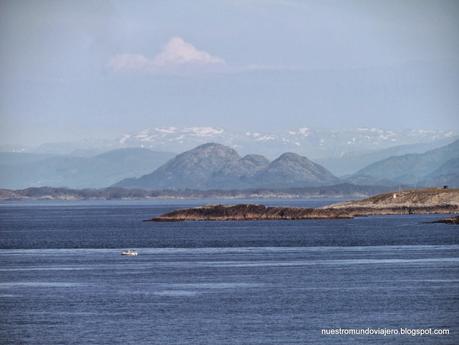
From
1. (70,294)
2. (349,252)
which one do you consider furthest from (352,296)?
(349,252)

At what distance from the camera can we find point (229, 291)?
8069 cm

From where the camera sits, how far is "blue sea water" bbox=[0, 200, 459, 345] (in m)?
61.8

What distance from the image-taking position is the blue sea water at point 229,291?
203 feet

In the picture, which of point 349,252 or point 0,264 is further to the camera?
point 349,252

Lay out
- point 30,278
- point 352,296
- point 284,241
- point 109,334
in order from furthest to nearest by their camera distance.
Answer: point 284,241 < point 30,278 < point 352,296 < point 109,334

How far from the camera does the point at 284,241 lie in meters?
144

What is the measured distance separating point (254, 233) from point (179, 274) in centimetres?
7350

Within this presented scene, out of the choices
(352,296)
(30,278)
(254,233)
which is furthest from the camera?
(254,233)

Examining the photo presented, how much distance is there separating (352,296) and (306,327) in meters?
14.5

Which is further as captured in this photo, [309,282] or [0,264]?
[0,264]

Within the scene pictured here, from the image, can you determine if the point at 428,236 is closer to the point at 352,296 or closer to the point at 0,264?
the point at 0,264

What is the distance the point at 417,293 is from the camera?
3044 inches

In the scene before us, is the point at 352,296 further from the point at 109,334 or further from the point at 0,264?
the point at 0,264

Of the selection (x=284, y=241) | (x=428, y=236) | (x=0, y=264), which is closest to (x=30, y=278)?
(x=0, y=264)
